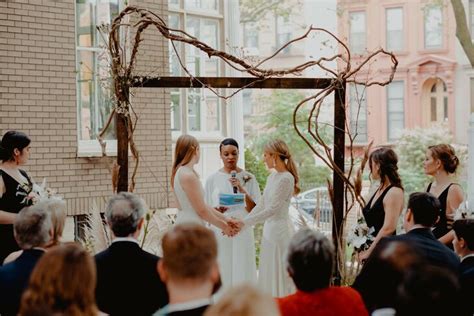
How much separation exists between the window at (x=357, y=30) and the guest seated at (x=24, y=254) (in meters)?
29.7

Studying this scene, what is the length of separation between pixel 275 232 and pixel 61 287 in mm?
4700

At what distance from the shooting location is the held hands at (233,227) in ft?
24.8

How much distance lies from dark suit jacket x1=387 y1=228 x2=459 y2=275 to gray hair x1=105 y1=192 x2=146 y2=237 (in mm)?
1637

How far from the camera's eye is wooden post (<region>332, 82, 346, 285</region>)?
23.9 feet

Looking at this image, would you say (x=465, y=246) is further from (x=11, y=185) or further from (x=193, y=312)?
(x=11, y=185)

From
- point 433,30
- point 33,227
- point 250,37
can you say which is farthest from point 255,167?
point 250,37

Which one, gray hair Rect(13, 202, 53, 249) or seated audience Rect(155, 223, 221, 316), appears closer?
seated audience Rect(155, 223, 221, 316)

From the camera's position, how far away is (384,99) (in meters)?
32.8

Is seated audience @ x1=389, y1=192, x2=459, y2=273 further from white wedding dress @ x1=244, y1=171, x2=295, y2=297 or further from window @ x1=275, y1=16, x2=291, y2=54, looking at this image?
window @ x1=275, y1=16, x2=291, y2=54

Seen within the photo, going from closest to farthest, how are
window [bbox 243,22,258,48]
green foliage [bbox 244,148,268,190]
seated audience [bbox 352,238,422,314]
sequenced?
seated audience [bbox 352,238,422,314], green foliage [bbox 244,148,268,190], window [bbox 243,22,258,48]

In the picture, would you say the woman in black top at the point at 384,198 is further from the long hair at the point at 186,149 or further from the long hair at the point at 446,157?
the long hair at the point at 186,149

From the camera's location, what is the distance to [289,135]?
32375mm

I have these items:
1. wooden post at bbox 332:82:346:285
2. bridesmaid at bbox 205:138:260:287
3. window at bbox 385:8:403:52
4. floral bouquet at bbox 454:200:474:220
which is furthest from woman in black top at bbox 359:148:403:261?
window at bbox 385:8:403:52

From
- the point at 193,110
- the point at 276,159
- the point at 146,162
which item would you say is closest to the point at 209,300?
the point at 276,159
